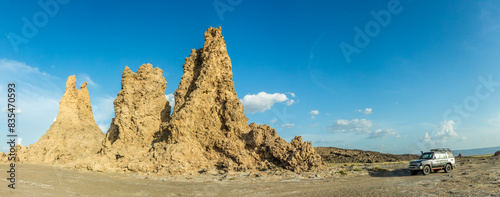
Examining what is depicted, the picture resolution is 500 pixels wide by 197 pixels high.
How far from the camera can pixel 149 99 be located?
2841 centimetres

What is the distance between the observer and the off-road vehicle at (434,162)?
856 inches

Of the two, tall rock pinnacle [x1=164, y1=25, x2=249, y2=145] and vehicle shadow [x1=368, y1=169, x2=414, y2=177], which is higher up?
tall rock pinnacle [x1=164, y1=25, x2=249, y2=145]

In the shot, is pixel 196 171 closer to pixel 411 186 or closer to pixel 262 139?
pixel 262 139

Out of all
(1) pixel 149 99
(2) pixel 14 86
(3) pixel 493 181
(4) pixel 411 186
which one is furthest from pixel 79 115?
(3) pixel 493 181

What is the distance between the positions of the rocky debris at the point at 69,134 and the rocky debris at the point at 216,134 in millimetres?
14122

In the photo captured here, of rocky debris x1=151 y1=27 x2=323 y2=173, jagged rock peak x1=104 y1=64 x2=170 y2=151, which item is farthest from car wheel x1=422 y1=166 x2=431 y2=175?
jagged rock peak x1=104 y1=64 x2=170 y2=151

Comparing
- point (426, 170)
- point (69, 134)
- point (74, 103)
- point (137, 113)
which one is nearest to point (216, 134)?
point (137, 113)

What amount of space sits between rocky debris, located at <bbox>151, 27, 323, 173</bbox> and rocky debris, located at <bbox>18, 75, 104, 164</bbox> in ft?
46.3

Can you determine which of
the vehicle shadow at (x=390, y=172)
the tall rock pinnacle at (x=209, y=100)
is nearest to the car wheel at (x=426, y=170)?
the vehicle shadow at (x=390, y=172)

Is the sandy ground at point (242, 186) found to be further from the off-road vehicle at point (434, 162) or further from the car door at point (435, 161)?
the car door at point (435, 161)

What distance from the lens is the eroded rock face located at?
86.9ft

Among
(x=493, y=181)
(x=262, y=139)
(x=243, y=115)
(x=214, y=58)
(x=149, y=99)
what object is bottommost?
(x=493, y=181)

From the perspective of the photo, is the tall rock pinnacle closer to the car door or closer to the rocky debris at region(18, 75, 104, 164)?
the rocky debris at region(18, 75, 104, 164)

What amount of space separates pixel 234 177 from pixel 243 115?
318 inches
